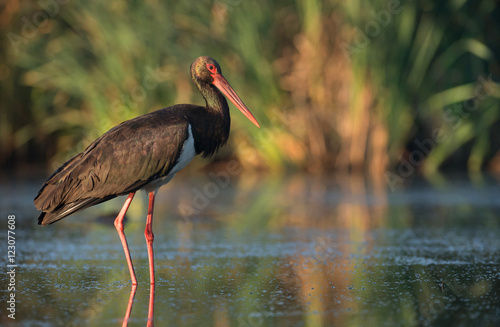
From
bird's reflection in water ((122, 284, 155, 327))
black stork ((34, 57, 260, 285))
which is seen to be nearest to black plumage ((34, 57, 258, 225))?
black stork ((34, 57, 260, 285))

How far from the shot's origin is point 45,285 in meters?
4.80

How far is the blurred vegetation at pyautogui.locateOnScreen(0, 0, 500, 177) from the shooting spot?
36.5ft

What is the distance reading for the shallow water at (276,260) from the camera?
4008 millimetres

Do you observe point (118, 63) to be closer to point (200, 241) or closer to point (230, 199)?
point (230, 199)

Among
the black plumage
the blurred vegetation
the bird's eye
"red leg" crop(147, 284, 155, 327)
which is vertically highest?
the blurred vegetation

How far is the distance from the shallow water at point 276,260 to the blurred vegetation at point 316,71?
166cm

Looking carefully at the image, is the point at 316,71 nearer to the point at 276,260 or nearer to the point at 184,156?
the point at 276,260

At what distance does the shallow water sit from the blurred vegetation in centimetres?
A: 166

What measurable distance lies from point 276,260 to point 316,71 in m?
6.22

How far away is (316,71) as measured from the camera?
11539 mm

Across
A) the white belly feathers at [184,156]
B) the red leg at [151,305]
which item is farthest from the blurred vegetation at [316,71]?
the red leg at [151,305]

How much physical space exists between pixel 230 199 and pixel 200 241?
115 inches

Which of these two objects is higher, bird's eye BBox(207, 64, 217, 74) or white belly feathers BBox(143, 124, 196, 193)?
bird's eye BBox(207, 64, 217, 74)

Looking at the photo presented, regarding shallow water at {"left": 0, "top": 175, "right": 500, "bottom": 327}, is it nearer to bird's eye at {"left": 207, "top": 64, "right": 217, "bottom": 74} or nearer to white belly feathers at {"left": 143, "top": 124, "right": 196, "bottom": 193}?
white belly feathers at {"left": 143, "top": 124, "right": 196, "bottom": 193}
